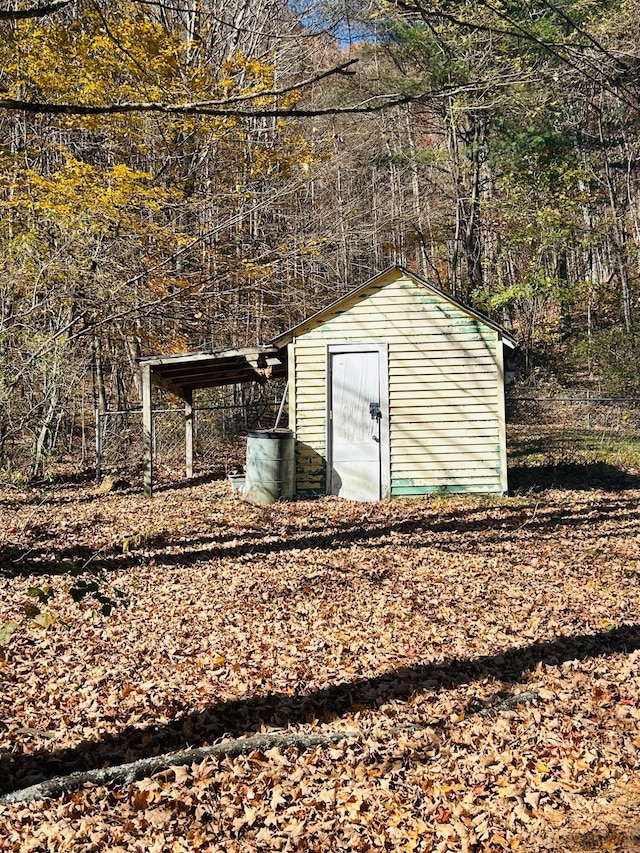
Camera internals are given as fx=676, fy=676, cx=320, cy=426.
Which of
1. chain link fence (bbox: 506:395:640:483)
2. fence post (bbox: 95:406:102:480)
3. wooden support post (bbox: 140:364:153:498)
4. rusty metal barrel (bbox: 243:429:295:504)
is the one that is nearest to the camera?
rusty metal barrel (bbox: 243:429:295:504)

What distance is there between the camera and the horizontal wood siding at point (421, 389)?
11836 mm

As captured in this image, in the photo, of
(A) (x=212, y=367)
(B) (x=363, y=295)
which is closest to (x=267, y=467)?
(A) (x=212, y=367)

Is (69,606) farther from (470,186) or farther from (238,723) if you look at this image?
(470,186)

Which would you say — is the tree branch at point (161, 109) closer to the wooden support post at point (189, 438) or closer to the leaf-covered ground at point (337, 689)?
the leaf-covered ground at point (337, 689)

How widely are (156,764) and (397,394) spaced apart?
28.7 ft

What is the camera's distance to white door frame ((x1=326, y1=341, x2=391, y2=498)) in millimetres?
11844

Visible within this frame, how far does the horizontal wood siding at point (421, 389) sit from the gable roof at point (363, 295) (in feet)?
0.25

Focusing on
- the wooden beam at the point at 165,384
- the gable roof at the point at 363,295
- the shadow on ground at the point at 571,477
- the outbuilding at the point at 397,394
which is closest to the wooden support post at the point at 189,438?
the wooden beam at the point at 165,384

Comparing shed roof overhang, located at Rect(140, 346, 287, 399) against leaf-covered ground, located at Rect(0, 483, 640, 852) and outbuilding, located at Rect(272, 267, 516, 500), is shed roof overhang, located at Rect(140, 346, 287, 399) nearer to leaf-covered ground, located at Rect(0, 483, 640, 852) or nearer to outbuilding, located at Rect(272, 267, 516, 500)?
outbuilding, located at Rect(272, 267, 516, 500)

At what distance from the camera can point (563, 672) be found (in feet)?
16.3

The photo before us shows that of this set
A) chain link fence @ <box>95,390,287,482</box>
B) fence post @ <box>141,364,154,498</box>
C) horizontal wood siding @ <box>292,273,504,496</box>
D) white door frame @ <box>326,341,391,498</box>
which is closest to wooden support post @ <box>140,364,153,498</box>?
fence post @ <box>141,364,154,498</box>

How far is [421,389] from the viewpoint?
39.1 ft

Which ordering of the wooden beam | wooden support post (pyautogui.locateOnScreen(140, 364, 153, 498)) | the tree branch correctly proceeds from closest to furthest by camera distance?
the tree branch, wooden support post (pyautogui.locateOnScreen(140, 364, 153, 498)), the wooden beam

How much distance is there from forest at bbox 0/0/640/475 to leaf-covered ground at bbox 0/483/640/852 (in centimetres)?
351
